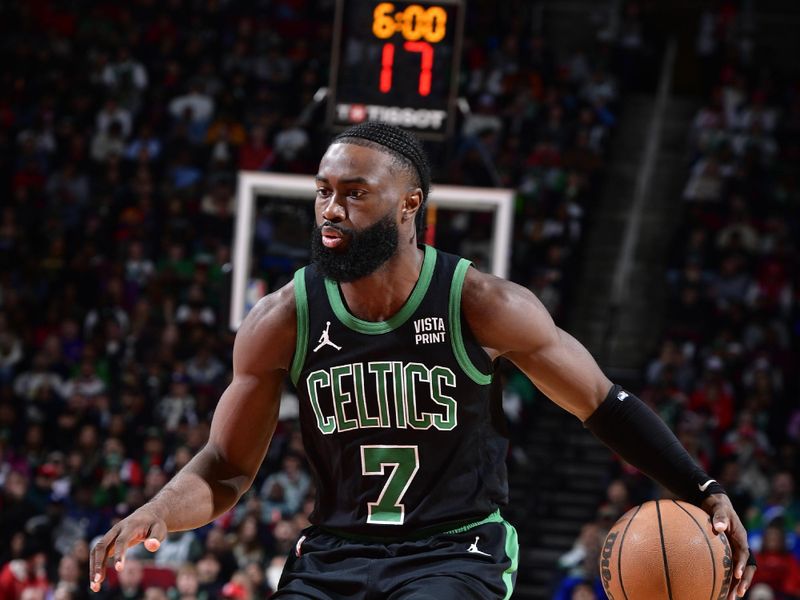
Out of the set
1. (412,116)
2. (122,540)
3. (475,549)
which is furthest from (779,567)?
(122,540)

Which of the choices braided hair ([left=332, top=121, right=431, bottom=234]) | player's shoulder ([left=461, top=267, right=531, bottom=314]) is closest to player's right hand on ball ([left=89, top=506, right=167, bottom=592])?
player's shoulder ([left=461, top=267, right=531, bottom=314])

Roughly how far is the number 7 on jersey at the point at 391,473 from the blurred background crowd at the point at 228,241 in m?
6.01

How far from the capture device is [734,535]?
3.73 m

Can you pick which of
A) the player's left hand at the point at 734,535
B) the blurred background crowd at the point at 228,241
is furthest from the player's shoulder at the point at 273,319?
the blurred background crowd at the point at 228,241

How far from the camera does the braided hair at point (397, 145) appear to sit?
372cm

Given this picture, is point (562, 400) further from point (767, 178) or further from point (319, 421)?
point (767, 178)

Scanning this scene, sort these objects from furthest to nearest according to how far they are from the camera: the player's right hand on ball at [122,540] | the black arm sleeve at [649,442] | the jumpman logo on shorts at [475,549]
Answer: the black arm sleeve at [649,442] → the jumpman logo on shorts at [475,549] → the player's right hand on ball at [122,540]

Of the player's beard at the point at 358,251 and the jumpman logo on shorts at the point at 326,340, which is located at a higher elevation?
the player's beard at the point at 358,251

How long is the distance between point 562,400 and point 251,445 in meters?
0.92

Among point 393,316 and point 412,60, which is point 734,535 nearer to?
point 393,316

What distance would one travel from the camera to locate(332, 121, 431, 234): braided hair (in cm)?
372

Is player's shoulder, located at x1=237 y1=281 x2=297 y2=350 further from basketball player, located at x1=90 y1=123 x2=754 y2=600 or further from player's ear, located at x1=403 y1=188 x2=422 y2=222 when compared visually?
player's ear, located at x1=403 y1=188 x2=422 y2=222

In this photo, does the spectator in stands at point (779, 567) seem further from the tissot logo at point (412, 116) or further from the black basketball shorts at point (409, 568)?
the black basketball shorts at point (409, 568)

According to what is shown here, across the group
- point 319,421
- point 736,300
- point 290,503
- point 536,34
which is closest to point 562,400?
point 319,421
